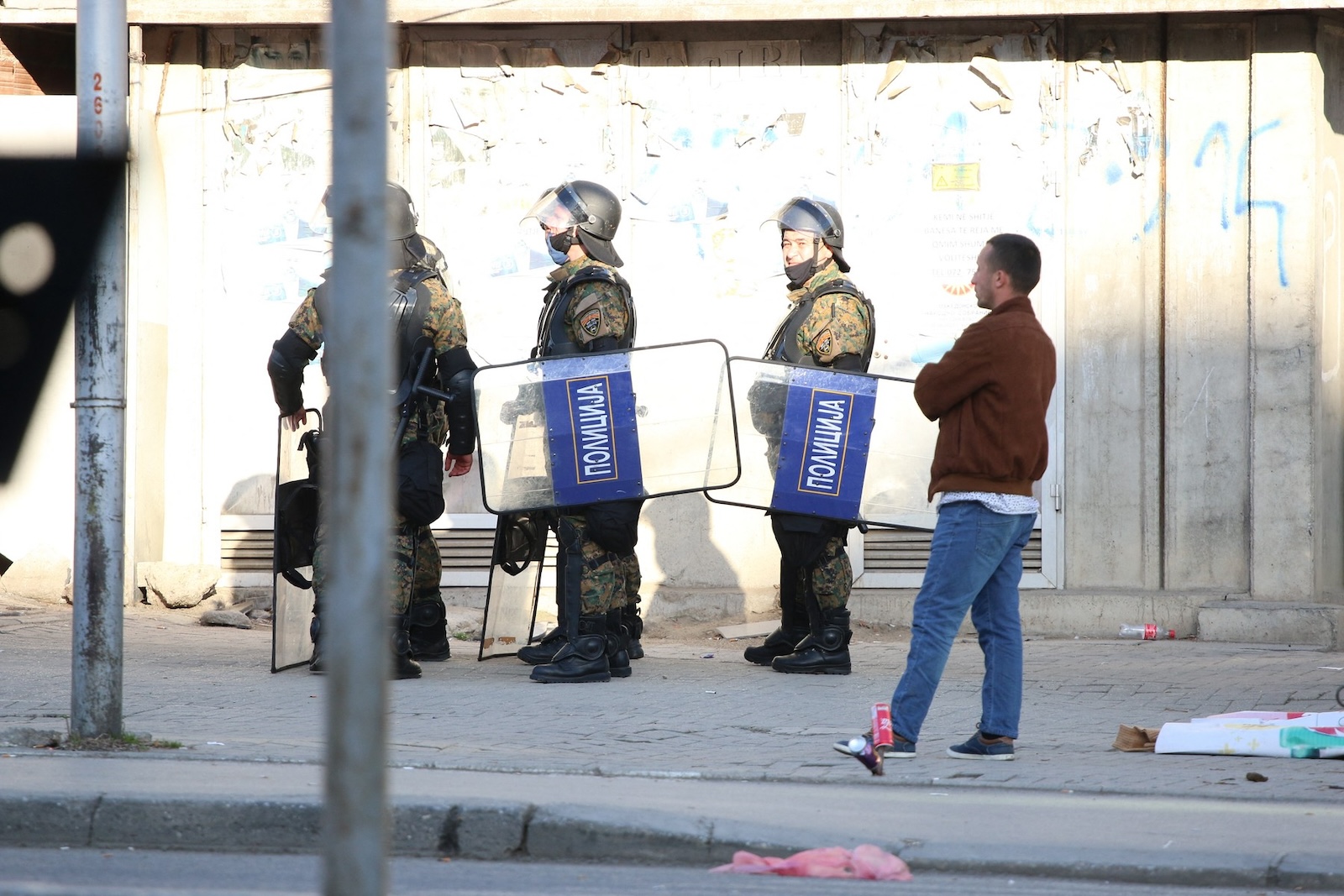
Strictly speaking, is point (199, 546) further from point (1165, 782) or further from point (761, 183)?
point (1165, 782)

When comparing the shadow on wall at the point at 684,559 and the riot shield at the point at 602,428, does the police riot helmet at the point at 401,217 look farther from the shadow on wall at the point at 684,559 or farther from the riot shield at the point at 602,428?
the shadow on wall at the point at 684,559

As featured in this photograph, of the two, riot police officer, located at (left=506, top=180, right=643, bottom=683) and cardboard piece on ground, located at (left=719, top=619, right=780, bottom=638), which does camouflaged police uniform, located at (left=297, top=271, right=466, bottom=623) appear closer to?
riot police officer, located at (left=506, top=180, right=643, bottom=683)

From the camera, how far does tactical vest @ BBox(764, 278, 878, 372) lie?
7.70m

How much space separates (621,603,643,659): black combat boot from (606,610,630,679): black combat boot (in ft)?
1.05

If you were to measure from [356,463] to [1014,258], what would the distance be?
3676 millimetres

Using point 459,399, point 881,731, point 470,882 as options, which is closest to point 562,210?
point 459,399

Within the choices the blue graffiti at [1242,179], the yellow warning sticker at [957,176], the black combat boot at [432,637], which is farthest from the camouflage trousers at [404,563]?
the blue graffiti at [1242,179]

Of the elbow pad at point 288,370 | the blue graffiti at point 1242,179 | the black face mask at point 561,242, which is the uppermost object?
the blue graffiti at point 1242,179

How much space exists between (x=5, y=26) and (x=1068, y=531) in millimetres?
7030

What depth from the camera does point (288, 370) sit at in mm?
7523

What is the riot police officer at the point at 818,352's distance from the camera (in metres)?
7.63

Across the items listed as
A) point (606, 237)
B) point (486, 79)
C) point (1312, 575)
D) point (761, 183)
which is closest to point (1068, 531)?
point (1312, 575)

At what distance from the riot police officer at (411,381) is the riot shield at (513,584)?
36 cm

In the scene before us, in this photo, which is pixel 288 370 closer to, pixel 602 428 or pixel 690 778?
pixel 602 428
